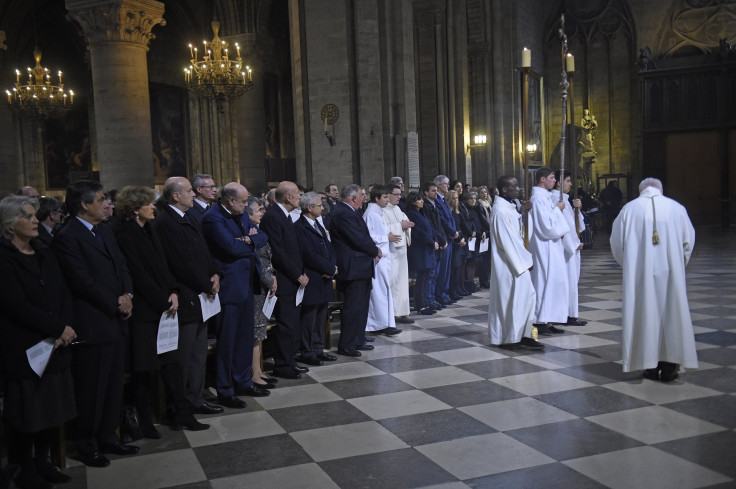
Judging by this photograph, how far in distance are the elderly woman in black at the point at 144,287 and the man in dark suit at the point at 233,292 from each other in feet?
2.33

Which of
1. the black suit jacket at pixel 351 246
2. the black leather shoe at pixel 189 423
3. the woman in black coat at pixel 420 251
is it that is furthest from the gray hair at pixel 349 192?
the black leather shoe at pixel 189 423

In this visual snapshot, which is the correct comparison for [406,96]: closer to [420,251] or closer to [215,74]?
[215,74]

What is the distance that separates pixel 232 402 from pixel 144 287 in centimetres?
138

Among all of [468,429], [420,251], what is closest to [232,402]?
[468,429]

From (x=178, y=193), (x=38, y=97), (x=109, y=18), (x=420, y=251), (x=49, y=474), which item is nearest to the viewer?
(x=49, y=474)

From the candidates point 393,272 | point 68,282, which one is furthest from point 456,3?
point 68,282

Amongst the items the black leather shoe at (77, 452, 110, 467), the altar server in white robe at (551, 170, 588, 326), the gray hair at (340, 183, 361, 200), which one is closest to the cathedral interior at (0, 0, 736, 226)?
the altar server in white robe at (551, 170, 588, 326)

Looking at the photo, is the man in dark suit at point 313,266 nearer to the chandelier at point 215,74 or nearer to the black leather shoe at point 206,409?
the black leather shoe at point 206,409

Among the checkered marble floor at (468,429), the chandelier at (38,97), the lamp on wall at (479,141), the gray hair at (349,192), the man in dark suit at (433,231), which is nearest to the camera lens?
the checkered marble floor at (468,429)

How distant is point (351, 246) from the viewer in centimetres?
779

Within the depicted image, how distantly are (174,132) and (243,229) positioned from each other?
2073 centimetres

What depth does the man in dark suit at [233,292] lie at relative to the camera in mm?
5863

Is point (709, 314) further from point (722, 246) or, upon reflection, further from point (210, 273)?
point (722, 246)

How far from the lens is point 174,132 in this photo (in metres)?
25.6
